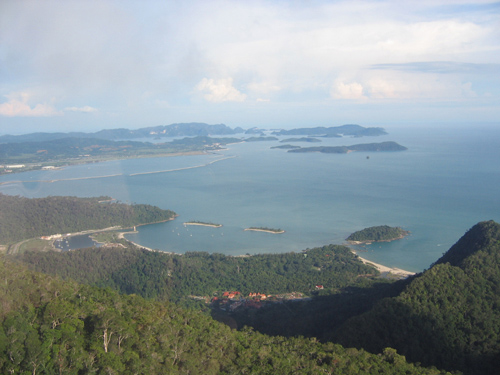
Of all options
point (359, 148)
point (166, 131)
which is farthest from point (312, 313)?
point (166, 131)

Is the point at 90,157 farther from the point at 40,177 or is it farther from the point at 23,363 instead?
the point at 23,363

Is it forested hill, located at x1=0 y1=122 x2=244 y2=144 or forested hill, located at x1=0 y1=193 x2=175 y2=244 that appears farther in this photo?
forested hill, located at x1=0 y1=122 x2=244 y2=144

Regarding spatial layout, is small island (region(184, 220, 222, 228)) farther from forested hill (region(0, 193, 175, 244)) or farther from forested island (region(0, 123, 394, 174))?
forested island (region(0, 123, 394, 174))

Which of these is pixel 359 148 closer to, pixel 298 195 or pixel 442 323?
pixel 298 195

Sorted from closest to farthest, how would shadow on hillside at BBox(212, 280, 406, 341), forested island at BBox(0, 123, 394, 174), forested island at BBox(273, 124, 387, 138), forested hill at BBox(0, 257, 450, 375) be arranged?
forested hill at BBox(0, 257, 450, 375) → shadow on hillside at BBox(212, 280, 406, 341) → forested island at BBox(0, 123, 394, 174) → forested island at BBox(273, 124, 387, 138)

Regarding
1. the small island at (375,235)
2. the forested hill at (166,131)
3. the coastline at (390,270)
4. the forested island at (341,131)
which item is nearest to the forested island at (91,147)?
the forested hill at (166,131)

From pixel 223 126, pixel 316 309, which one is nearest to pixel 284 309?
pixel 316 309

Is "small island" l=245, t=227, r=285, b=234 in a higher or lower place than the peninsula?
lower

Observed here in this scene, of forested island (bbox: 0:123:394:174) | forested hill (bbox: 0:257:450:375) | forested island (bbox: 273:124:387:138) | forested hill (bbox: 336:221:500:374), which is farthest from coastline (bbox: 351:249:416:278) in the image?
forested island (bbox: 273:124:387:138)
